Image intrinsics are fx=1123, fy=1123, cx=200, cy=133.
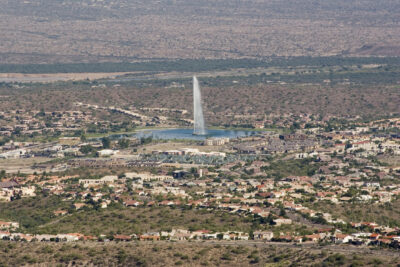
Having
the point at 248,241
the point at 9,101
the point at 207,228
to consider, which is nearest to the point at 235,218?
the point at 207,228

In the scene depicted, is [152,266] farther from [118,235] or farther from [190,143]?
[190,143]

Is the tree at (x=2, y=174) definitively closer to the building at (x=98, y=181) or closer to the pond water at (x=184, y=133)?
the building at (x=98, y=181)

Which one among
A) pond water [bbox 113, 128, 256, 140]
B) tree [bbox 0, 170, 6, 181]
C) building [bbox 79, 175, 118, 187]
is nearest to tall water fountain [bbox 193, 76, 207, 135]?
pond water [bbox 113, 128, 256, 140]

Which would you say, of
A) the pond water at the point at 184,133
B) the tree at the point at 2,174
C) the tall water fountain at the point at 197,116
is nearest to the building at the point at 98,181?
the tree at the point at 2,174

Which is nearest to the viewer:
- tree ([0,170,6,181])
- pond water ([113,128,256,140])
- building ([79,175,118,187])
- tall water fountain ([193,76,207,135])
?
building ([79,175,118,187])

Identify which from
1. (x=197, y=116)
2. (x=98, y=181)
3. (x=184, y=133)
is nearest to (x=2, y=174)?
(x=98, y=181)

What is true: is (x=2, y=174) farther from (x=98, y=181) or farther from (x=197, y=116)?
(x=197, y=116)

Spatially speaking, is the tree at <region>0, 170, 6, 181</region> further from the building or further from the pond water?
the pond water

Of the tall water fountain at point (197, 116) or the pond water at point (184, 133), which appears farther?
the tall water fountain at point (197, 116)

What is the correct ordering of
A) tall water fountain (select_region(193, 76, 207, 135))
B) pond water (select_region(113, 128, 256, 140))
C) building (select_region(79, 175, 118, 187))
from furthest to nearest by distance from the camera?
tall water fountain (select_region(193, 76, 207, 135))
pond water (select_region(113, 128, 256, 140))
building (select_region(79, 175, 118, 187))

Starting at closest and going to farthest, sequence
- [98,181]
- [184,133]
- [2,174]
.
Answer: [98,181] → [2,174] → [184,133]

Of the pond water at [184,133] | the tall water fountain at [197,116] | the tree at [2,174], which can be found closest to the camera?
the tree at [2,174]
